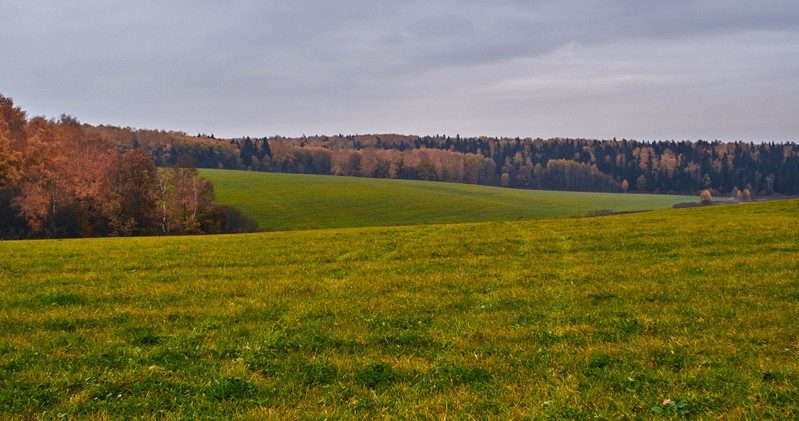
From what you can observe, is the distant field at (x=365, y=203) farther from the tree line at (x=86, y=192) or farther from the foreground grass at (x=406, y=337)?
the foreground grass at (x=406, y=337)

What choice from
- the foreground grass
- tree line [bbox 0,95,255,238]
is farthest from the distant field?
the foreground grass

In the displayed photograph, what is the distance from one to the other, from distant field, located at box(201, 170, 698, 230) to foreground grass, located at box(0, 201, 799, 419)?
74155 millimetres

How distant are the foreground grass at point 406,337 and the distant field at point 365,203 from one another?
243ft

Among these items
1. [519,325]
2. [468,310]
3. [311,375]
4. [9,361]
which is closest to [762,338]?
[519,325]

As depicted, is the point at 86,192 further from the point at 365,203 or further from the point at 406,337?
the point at 406,337

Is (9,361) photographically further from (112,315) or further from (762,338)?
(762,338)

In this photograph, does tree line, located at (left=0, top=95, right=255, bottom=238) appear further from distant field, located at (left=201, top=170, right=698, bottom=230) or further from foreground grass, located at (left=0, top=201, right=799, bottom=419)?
foreground grass, located at (left=0, top=201, right=799, bottom=419)

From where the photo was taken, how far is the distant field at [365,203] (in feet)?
328

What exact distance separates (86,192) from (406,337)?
78645 mm

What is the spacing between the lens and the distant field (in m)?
100

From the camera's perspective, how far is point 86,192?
239 feet

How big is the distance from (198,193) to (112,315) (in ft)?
235

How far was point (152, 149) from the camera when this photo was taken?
18600 cm

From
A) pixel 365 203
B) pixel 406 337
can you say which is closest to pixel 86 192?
pixel 365 203
